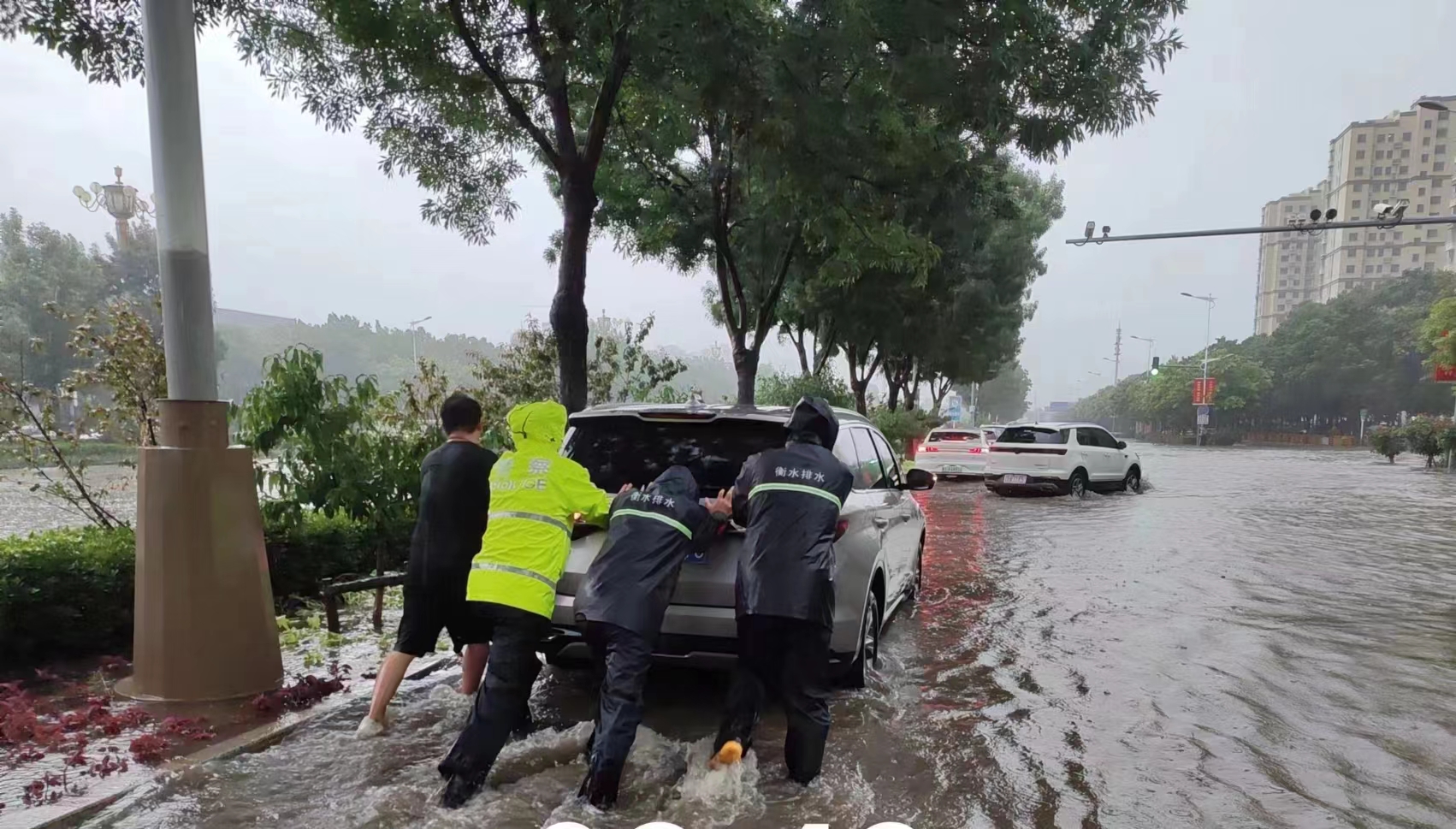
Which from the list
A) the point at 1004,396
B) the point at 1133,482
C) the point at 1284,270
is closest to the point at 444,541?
the point at 1133,482

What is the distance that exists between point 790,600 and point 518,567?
3.95 feet

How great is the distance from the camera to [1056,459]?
1831 centimetres

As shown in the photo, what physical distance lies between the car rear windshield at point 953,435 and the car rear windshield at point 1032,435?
1558 mm

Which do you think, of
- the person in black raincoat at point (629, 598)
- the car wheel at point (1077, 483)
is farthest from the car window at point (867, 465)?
the car wheel at point (1077, 483)

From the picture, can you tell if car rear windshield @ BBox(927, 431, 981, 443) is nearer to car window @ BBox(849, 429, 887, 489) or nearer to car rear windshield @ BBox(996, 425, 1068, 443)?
car rear windshield @ BBox(996, 425, 1068, 443)

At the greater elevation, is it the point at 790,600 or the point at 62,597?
the point at 790,600

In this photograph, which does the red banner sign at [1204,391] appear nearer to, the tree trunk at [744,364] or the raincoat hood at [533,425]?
the tree trunk at [744,364]

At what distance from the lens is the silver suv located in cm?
437

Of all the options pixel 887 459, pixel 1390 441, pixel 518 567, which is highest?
pixel 887 459

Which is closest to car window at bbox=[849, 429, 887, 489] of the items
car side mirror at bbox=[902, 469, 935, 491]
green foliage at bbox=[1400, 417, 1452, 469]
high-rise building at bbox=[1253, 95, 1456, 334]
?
car side mirror at bbox=[902, 469, 935, 491]

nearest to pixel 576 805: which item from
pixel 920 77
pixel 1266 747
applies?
pixel 1266 747

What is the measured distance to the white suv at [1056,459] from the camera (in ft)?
60.2

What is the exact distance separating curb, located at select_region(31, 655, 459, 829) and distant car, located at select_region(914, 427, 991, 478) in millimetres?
17194

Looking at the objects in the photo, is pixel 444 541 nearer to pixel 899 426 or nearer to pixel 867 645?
pixel 867 645
